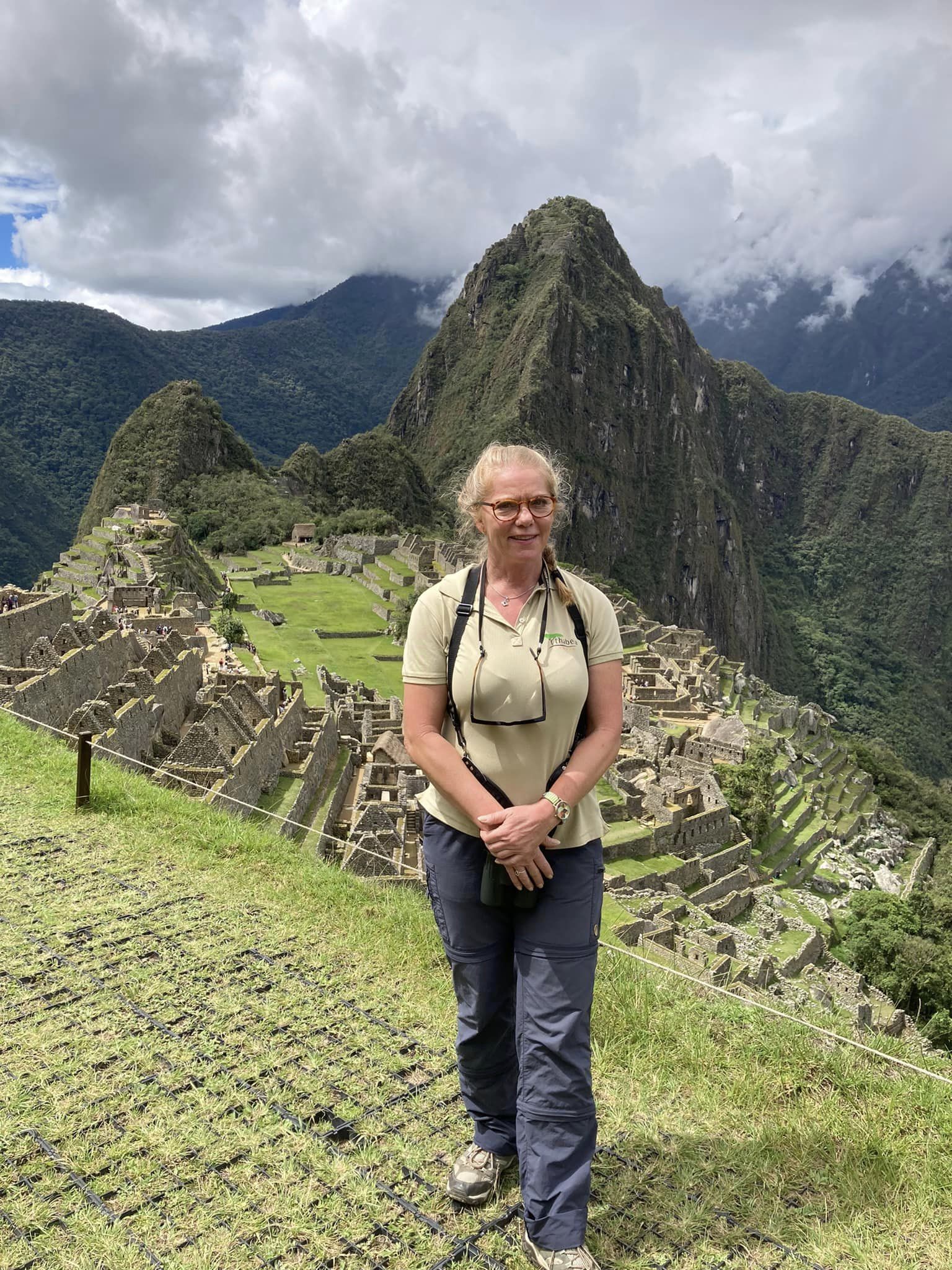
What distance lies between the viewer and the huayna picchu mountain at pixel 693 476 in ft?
349

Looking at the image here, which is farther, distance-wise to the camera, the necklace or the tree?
the tree

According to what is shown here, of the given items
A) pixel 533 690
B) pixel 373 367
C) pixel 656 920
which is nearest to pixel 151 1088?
pixel 533 690

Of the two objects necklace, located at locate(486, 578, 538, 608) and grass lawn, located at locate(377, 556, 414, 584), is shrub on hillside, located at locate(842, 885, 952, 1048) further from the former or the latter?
grass lawn, located at locate(377, 556, 414, 584)

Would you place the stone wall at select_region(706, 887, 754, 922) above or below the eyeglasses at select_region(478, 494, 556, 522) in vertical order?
below

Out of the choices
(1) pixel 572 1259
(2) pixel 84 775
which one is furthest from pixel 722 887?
(1) pixel 572 1259

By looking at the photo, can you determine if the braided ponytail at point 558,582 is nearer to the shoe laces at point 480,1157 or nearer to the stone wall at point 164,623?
the shoe laces at point 480,1157

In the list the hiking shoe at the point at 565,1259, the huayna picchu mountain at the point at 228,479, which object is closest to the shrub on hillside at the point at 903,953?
the hiking shoe at the point at 565,1259

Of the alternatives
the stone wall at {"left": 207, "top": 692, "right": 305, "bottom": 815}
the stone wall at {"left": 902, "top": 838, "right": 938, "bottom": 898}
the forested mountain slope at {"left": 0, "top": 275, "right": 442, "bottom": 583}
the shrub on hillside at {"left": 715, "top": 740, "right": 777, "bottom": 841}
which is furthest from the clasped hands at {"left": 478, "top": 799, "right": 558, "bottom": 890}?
the forested mountain slope at {"left": 0, "top": 275, "right": 442, "bottom": 583}

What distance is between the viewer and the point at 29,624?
10844 mm

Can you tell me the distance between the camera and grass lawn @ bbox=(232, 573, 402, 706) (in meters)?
25.2

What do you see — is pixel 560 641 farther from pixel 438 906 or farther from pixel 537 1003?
pixel 537 1003

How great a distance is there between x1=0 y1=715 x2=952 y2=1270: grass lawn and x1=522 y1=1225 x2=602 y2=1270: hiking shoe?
0.37 ft

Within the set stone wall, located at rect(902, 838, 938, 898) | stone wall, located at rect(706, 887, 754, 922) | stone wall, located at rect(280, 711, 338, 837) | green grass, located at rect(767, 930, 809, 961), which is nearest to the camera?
stone wall, located at rect(280, 711, 338, 837)

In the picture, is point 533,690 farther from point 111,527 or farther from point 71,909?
point 111,527
